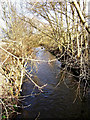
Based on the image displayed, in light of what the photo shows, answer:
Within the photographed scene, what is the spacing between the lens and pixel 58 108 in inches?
163

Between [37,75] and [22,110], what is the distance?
3163 mm

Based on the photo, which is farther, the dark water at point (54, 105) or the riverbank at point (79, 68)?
the riverbank at point (79, 68)

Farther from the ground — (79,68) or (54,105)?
(79,68)

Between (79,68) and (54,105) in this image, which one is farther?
(79,68)

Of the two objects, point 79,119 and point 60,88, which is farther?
point 60,88

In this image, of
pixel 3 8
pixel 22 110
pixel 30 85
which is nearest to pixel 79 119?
pixel 22 110

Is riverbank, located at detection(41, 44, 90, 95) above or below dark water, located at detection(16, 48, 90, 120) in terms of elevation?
above

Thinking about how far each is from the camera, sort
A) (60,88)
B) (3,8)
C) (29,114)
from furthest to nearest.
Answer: (3,8), (60,88), (29,114)

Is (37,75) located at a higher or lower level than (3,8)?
lower

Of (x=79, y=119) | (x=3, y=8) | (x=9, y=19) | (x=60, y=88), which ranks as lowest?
(x=79, y=119)

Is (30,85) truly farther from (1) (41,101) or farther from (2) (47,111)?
(2) (47,111)

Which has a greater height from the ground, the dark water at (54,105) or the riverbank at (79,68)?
the riverbank at (79,68)

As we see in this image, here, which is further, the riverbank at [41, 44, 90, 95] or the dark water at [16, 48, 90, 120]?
the riverbank at [41, 44, 90, 95]

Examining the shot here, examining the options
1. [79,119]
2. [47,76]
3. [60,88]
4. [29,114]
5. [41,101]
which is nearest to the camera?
[79,119]
